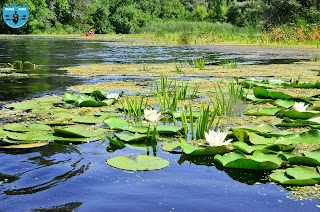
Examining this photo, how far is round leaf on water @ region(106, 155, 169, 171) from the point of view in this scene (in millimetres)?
1754

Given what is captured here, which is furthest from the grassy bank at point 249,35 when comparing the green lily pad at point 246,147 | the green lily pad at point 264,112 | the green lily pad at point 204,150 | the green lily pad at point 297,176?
the green lily pad at point 297,176

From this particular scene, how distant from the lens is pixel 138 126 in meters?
2.37

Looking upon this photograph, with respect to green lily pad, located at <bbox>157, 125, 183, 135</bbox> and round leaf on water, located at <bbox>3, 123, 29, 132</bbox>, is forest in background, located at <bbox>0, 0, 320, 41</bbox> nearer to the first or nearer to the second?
green lily pad, located at <bbox>157, 125, 183, 135</bbox>

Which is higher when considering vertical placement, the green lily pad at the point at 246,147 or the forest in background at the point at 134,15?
the forest in background at the point at 134,15

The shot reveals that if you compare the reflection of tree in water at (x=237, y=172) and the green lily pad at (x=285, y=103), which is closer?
the reflection of tree in water at (x=237, y=172)

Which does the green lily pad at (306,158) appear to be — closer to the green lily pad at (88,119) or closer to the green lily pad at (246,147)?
the green lily pad at (246,147)

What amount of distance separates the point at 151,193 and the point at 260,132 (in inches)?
37.1

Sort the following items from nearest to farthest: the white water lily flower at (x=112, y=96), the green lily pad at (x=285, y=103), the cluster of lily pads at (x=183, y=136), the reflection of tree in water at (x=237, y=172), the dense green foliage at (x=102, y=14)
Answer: the reflection of tree in water at (x=237, y=172), the cluster of lily pads at (x=183, y=136), the green lily pad at (x=285, y=103), the white water lily flower at (x=112, y=96), the dense green foliage at (x=102, y=14)

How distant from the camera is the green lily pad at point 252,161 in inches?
68.1

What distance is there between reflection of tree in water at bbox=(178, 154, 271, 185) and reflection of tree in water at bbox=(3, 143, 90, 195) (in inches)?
18.3

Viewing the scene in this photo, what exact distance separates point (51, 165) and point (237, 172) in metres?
0.78

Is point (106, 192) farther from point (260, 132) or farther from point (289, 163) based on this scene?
point (260, 132)
